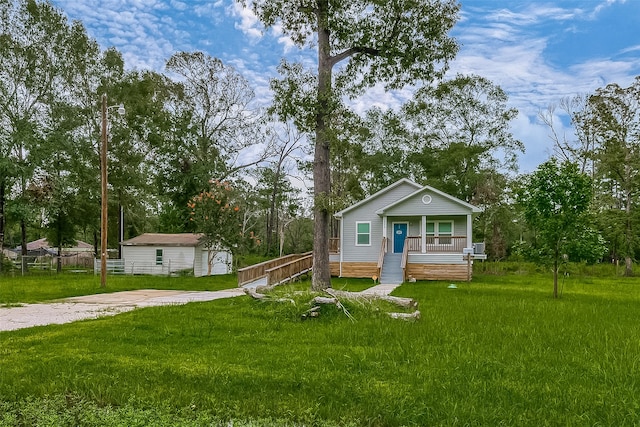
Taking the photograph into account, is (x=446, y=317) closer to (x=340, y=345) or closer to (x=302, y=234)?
(x=340, y=345)

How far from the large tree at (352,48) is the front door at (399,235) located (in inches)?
370

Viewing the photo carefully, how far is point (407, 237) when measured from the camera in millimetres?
20250

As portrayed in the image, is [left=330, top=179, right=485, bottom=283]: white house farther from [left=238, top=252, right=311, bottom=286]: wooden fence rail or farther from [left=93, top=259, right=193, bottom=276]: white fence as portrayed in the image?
[left=93, top=259, right=193, bottom=276]: white fence

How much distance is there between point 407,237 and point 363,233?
254 centimetres

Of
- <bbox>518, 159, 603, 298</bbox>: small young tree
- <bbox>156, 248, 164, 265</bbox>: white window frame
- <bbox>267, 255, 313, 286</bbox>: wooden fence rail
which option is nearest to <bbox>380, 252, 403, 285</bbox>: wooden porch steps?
<bbox>267, 255, 313, 286</bbox>: wooden fence rail

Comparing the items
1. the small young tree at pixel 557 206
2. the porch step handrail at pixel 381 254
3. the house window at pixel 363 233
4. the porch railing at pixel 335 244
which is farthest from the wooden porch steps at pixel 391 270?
the small young tree at pixel 557 206

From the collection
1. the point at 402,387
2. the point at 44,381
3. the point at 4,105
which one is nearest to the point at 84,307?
the point at 44,381

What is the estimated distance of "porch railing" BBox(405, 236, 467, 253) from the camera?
19938 millimetres

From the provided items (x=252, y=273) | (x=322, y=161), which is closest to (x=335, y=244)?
(x=252, y=273)

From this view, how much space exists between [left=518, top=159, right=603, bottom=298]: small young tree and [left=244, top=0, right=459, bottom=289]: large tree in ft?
14.9

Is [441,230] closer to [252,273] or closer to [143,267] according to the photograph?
[252,273]

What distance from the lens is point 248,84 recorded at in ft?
103

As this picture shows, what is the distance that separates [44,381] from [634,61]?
31965 mm

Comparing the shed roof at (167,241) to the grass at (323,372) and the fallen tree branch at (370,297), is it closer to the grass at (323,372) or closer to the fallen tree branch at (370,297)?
the fallen tree branch at (370,297)
